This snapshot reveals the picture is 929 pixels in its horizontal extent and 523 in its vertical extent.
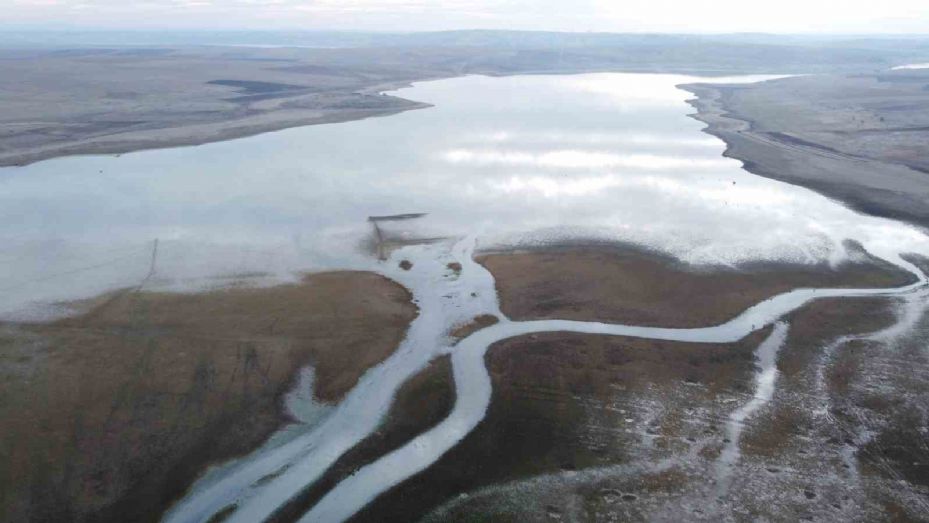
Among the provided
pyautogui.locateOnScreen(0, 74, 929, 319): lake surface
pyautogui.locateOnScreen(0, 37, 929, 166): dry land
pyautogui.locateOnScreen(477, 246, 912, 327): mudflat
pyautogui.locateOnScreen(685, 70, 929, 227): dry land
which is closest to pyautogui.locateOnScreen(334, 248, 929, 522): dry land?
pyautogui.locateOnScreen(477, 246, 912, 327): mudflat

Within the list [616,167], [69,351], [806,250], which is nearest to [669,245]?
[806,250]

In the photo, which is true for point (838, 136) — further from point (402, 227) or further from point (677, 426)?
point (677, 426)

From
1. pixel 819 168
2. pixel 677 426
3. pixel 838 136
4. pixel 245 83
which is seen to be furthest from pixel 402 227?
pixel 245 83

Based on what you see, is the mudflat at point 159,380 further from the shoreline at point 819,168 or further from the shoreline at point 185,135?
the shoreline at point 185,135

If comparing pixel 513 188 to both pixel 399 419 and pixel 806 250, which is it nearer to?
pixel 806 250

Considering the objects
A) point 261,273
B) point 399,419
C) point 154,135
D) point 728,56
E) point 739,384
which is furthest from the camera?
point 728,56

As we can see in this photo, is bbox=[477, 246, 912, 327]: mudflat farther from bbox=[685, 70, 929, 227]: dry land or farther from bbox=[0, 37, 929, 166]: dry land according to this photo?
bbox=[0, 37, 929, 166]: dry land

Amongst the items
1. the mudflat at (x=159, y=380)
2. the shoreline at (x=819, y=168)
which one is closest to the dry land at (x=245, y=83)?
the mudflat at (x=159, y=380)
